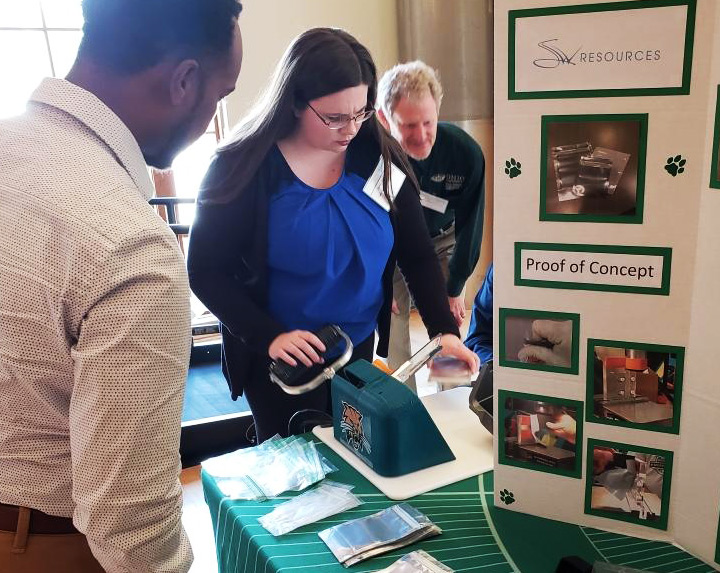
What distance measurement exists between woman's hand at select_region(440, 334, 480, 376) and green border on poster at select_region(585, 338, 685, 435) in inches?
20.1

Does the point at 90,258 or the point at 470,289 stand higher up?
the point at 90,258

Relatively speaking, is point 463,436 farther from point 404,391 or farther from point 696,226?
point 696,226

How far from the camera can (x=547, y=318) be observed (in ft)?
2.88

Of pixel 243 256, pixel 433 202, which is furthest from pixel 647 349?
pixel 433 202

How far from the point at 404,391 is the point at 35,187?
0.62 meters

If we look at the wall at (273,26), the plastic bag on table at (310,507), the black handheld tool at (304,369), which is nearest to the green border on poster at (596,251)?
the plastic bag on table at (310,507)

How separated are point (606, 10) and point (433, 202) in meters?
1.40

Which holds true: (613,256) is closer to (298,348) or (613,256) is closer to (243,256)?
(298,348)

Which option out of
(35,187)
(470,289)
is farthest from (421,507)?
(470,289)

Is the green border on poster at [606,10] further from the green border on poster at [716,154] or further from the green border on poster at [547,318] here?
the green border on poster at [547,318]

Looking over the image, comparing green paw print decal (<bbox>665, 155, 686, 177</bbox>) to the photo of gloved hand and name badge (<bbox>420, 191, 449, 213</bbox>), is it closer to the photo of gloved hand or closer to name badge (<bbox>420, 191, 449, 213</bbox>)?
the photo of gloved hand

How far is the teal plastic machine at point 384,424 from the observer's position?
1.04 meters

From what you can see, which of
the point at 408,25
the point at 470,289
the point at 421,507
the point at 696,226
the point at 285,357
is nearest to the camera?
the point at 696,226

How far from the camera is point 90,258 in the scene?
0.64m
